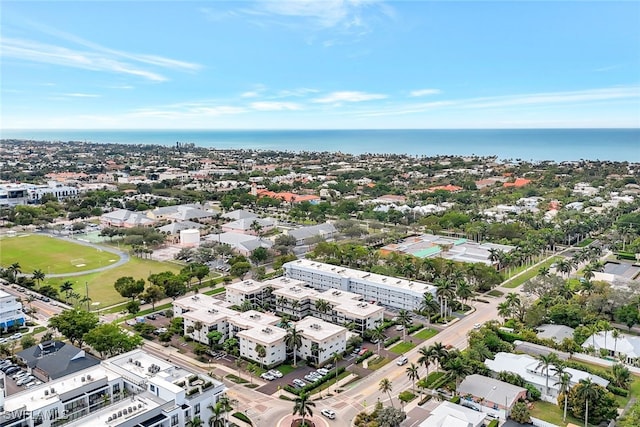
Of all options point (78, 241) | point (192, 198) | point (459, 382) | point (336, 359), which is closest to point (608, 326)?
point (459, 382)

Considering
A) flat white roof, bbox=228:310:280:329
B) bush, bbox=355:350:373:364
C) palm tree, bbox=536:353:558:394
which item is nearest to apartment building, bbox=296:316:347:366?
bush, bbox=355:350:373:364

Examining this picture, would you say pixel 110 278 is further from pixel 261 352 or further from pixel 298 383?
pixel 298 383

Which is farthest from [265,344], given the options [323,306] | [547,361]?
[547,361]

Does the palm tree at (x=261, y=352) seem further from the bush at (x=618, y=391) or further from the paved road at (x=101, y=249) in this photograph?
the paved road at (x=101, y=249)

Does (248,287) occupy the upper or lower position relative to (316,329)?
upper

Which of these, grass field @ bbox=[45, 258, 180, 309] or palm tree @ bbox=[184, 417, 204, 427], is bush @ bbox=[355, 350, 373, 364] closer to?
palm tree @ bbox=[184, 417, 204, 427]

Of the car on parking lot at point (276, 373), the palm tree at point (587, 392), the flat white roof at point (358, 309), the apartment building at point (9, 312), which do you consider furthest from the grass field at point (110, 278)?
the palm tree at point (587, 392)
